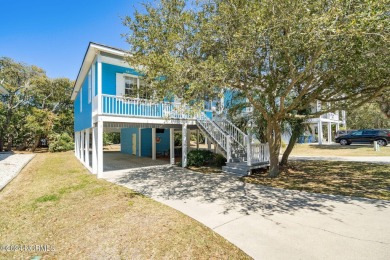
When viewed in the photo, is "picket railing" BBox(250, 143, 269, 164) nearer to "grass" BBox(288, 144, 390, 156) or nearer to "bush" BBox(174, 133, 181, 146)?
"grass" BBox(288, 144, 390, 156)

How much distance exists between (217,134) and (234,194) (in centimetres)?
518

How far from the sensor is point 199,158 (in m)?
12.4

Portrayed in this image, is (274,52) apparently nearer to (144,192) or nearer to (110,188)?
(144,192)

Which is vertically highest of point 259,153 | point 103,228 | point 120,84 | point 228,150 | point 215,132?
point 120,84

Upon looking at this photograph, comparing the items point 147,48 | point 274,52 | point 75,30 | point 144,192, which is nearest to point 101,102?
point 147,48

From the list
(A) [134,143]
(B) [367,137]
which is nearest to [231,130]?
(A) [134,143]

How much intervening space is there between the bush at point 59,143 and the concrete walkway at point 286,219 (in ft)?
64.2

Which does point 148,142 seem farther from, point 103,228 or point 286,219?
point 286,219

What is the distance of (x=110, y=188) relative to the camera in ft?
24.4

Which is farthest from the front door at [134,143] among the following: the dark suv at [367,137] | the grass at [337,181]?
the dark suv at [367,137]

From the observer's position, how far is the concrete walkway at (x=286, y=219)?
10.9ft

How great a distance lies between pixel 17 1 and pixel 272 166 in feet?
45.5

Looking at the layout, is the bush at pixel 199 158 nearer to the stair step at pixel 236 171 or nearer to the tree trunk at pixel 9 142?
the stair step at pixel 236 171

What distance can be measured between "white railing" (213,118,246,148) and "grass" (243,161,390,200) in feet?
6.57
